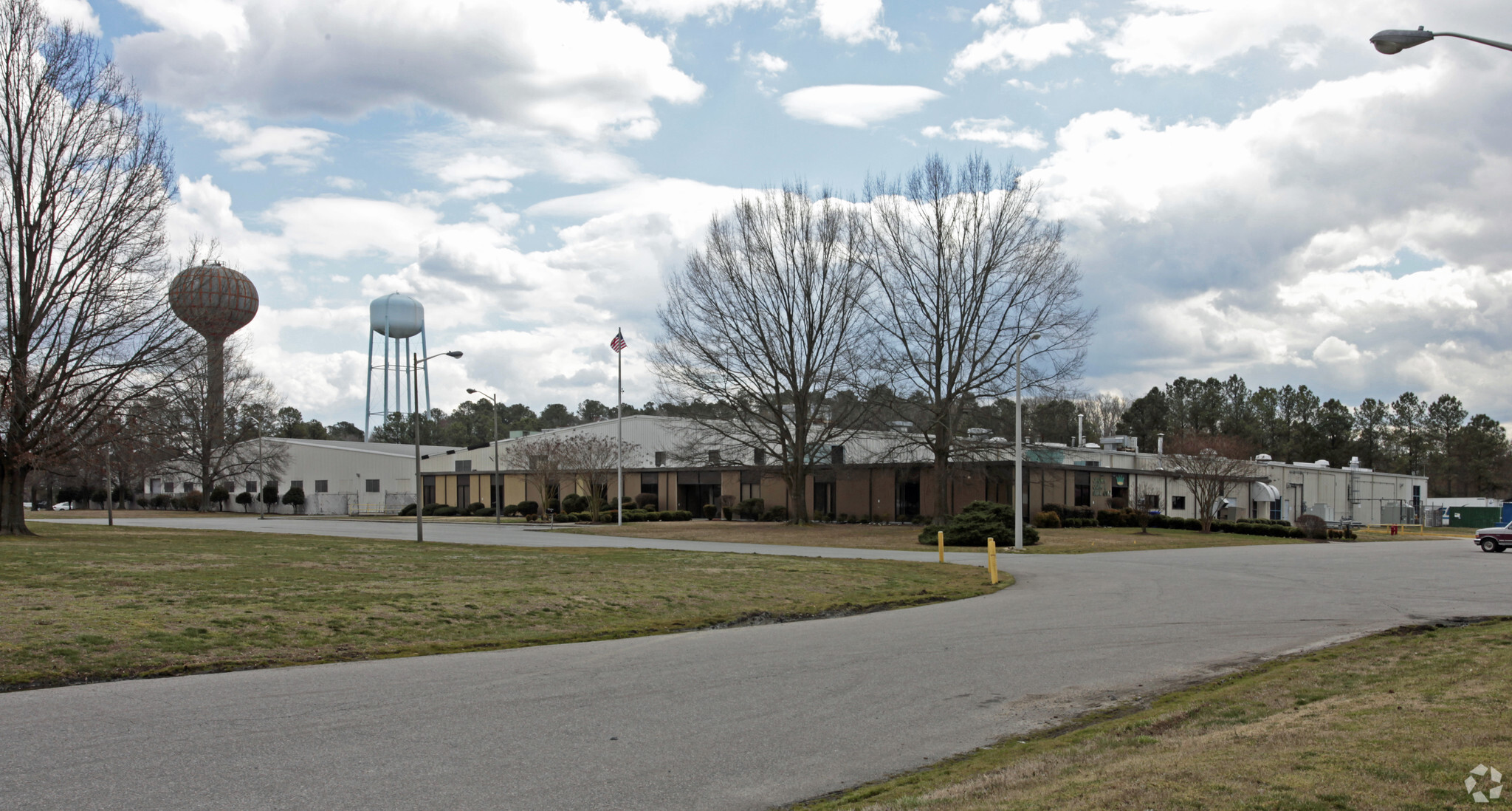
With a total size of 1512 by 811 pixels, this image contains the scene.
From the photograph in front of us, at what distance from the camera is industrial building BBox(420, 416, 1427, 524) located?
53.4m

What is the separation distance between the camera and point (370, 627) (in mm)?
13930

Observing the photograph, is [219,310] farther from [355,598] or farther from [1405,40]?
[1405,40]

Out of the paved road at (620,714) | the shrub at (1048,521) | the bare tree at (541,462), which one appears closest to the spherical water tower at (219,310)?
the bare tree at (541,462)

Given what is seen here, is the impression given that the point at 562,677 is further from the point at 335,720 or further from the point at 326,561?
the point at 326,561

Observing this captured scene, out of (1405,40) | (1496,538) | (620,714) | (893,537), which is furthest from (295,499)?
(1405,40)

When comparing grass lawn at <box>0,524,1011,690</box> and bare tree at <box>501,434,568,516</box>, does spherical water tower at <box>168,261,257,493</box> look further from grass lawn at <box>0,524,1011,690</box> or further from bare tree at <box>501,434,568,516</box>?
grass lawn at <box>0,524,1011,690</box>

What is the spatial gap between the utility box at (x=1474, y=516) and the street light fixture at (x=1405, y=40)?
76.5m

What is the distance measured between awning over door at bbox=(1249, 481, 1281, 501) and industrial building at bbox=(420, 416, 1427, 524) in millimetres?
97

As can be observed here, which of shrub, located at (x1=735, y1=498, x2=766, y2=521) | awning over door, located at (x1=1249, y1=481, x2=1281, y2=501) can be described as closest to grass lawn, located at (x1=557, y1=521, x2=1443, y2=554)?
shrub, located at (x1=735, y1=498, x2=766, y2=521)

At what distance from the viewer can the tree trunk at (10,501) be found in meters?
31.0

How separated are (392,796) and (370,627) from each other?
8.09 m

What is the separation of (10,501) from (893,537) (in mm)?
31756

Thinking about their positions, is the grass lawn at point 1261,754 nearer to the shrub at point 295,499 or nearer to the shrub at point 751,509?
the shrub at point 751,509

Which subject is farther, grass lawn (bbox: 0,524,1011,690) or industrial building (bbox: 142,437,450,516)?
industrial building (bbox: 142,437,450,516)
